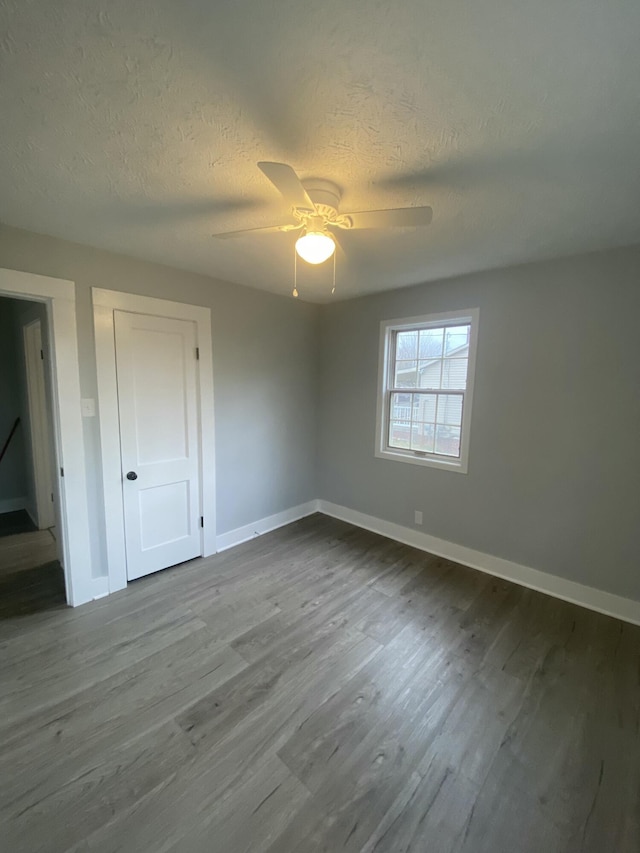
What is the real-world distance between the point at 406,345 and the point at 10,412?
4556 millimetres

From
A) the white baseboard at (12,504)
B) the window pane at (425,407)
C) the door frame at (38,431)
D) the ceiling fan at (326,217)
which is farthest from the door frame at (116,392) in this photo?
the white baseboard at (12,504)

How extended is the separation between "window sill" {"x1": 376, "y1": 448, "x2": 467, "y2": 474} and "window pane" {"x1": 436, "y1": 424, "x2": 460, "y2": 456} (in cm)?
7

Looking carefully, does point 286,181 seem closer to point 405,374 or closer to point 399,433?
point 405,374

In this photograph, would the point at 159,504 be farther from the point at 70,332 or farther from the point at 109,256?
the point at 109,256

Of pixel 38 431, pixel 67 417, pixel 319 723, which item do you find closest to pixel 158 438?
pixel 67 417

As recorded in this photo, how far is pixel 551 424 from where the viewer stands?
2.56 metres

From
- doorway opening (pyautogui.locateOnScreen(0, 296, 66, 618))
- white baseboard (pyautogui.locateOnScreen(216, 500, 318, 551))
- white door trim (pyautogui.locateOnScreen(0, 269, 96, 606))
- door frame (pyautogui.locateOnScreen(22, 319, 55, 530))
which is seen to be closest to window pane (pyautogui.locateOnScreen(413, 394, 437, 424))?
white baseboard (pyautogui.locateOnScreen(216, 500, 318, 551))

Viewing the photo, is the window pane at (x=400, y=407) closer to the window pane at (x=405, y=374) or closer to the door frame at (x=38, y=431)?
the window pane at (x=405, y=374)

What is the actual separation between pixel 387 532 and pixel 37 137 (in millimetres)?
3610

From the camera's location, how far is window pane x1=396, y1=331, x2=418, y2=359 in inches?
132

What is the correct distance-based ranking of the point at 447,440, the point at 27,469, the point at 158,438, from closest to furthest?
the point at 158,438, the point at 447,440, the point at 27,469

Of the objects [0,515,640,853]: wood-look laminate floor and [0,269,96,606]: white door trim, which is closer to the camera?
[0,515,640,853]: wood-look laminate floor

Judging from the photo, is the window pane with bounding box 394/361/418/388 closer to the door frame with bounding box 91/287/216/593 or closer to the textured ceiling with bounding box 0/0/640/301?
the textured ceiling with bounding box 0/0/640/301

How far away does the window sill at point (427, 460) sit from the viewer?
305 centimetres
